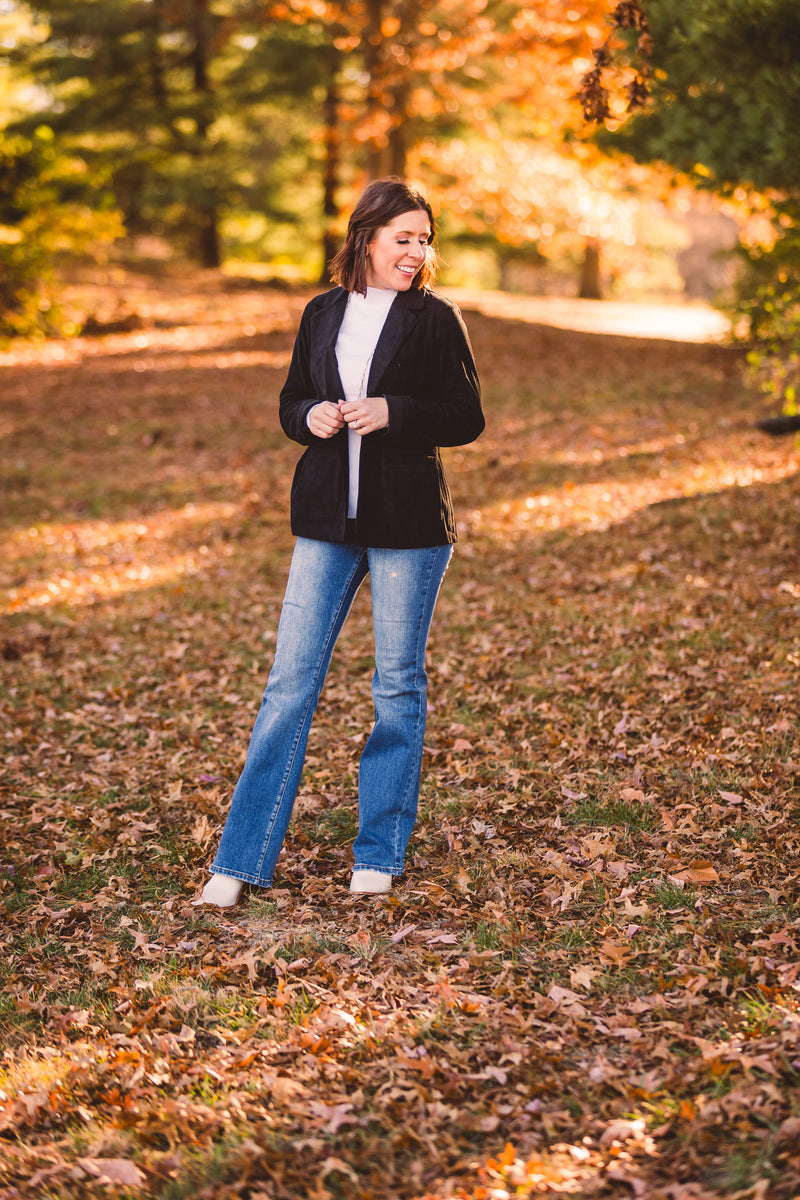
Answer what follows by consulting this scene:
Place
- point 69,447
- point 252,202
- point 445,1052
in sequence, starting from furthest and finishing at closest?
point 252,202, point 69,447, point 445,1052

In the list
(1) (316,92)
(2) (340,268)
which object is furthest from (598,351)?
(2) (340,268)

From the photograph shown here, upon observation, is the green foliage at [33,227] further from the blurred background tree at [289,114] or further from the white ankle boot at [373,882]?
the white ankle boot at [373,882]

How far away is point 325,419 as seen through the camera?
A: 3625 millimetres

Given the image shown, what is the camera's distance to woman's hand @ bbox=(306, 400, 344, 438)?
361cm

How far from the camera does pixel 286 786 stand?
4020 millimetres

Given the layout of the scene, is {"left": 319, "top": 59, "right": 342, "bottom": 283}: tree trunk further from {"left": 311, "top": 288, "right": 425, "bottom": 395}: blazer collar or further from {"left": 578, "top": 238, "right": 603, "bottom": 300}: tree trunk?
{"left": 311, "top": 288, "right": 425, "bottom": 395}: blazer collar

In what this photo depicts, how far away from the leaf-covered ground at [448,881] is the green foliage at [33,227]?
27.1ft

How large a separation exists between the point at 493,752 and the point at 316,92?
23099 millimetres

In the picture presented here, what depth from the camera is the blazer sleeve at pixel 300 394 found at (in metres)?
3.77

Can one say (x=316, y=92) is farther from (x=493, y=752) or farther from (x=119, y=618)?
(x=493, y=752)

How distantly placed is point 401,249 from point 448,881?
2.54m

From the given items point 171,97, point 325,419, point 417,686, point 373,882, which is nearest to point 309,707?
point 417,686

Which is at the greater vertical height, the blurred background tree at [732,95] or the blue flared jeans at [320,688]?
the blurred background tree at [732,95]

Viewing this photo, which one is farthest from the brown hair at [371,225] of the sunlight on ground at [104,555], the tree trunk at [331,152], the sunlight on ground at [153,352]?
the tree trunk at [331,152]
